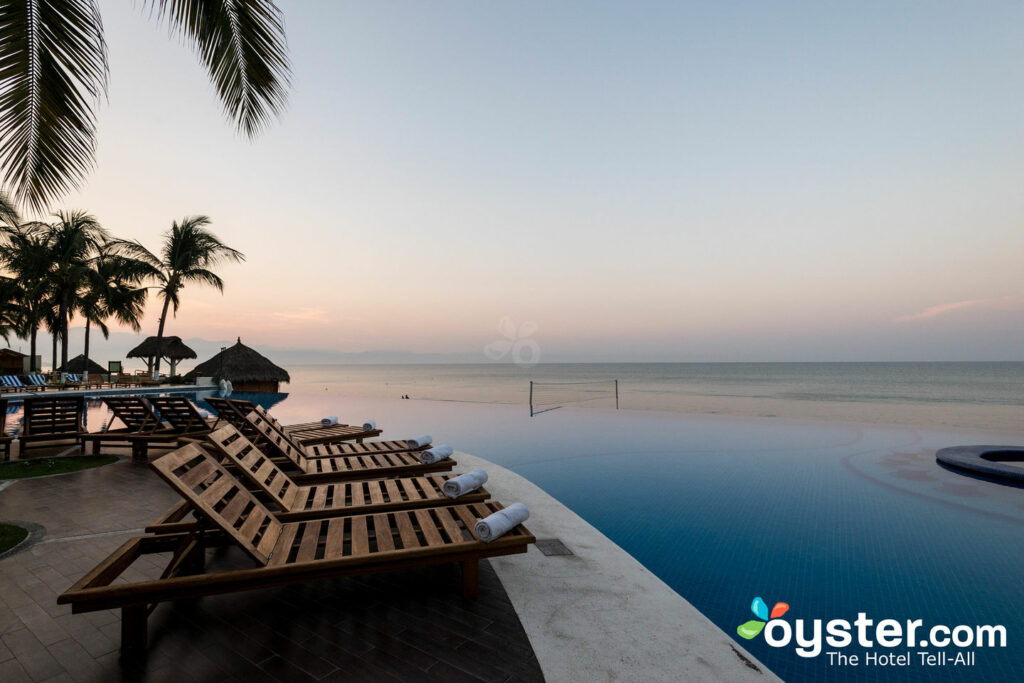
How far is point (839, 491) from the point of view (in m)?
6.76

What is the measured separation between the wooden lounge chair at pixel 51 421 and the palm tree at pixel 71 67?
5.00m

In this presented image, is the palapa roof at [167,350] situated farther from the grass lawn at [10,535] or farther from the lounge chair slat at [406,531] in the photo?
the lounge chair slat at [406,531]

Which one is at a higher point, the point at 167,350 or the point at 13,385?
the point at 167,350

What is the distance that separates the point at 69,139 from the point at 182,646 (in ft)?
13.2

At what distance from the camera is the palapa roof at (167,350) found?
27252 millimetres

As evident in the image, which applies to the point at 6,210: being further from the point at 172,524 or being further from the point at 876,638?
the point at 876,638

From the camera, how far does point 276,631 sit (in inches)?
98.3

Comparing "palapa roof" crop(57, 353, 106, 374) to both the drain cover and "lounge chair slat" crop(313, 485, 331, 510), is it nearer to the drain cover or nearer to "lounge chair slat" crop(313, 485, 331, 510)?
"lounge chair slat" crop(313, 485, 331, 510)

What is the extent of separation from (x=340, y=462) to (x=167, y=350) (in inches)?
1150

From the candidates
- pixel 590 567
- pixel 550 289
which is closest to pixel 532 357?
pixel 550 289

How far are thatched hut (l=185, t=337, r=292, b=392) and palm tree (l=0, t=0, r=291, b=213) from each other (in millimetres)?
23530

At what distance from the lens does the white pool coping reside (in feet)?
7.63

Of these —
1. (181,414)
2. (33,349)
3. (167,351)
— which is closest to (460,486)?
(181,414)

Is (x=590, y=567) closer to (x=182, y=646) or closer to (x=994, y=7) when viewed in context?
(x=182, y=646)
